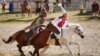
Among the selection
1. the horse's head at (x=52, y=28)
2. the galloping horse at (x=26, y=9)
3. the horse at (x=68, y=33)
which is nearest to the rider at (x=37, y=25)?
the horse's head at (x=52, y=28)

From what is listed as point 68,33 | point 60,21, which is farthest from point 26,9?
point 60,21

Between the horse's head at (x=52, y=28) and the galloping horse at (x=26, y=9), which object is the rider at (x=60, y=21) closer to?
the horse's head at (x=52, y=28)

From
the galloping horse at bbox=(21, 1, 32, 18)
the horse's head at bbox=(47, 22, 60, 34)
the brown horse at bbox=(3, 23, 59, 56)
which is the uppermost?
the horse's head at bbox=(47, 22, 60, 34)

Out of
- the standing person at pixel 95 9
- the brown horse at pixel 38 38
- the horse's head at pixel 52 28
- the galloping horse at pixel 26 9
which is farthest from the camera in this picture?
the galloping horse at pixel 26 9

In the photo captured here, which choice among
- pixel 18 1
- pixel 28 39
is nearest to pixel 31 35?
pixel 28 39

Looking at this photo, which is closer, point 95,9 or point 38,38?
point 38,38

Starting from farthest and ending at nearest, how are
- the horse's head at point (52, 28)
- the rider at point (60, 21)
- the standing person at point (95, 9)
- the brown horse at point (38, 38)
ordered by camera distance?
the standing person at point (95, 9) → the rider at point (60, 21) → the brown horse at point (38, 38) → the horse's head at point (52, 28)

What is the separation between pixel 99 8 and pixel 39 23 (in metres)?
20.8

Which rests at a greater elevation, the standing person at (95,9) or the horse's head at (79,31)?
the horse's head at (79,31)

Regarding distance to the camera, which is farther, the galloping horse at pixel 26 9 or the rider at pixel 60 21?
the galloping horse at pixel 26 9

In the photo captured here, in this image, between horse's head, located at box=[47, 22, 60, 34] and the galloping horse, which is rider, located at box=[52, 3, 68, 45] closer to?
horse's head, located at box=[47, 22, 60, 34]

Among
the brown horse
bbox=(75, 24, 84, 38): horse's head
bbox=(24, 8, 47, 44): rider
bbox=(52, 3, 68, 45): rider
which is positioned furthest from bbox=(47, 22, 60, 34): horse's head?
bbox=(75, 24, 84, 38): horse's head

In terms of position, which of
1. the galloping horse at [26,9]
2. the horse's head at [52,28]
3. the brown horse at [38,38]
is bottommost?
the galloping horse at [26,9]

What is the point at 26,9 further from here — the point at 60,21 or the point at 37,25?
the point at 37,25
